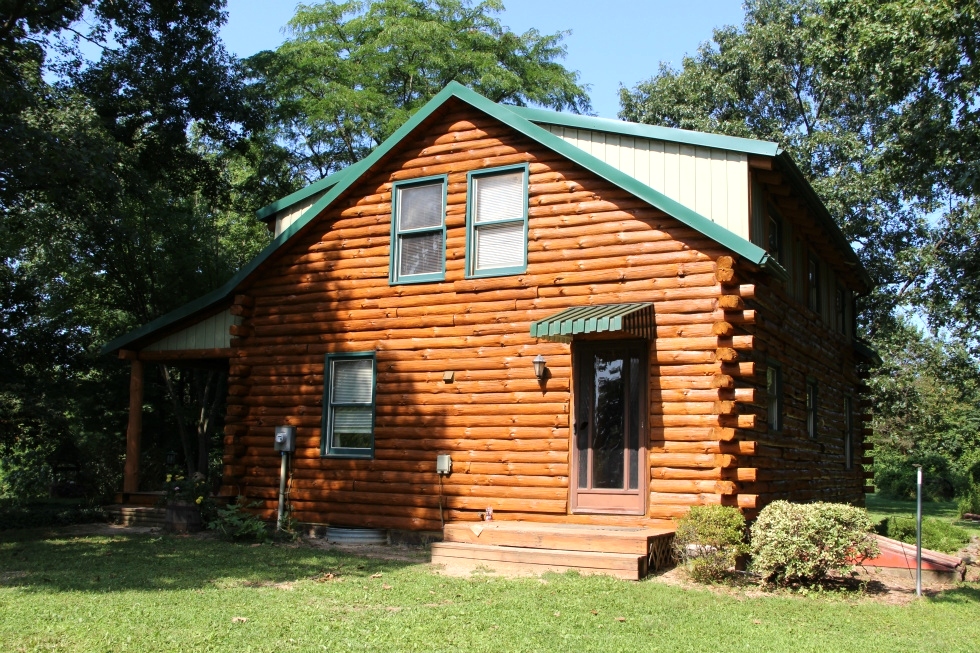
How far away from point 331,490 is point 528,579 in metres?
5.03

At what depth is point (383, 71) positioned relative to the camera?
2719cm

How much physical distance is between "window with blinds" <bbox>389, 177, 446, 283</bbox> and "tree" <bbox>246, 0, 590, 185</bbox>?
42.3 ft

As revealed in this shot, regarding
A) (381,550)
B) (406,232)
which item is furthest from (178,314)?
(381,550)

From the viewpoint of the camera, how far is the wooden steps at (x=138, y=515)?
1529cm

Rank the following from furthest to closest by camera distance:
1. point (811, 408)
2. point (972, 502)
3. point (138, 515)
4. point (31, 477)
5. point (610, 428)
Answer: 1. point (972, 502)
2. point (31, 477)
3. point (138, 515)
4. point (811, 408)
5. point (610, 428)

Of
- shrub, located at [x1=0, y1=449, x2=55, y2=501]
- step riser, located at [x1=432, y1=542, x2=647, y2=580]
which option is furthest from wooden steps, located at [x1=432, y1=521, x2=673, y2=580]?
shrub, located at [x1=0, y1=449, x2=55, y2=501]

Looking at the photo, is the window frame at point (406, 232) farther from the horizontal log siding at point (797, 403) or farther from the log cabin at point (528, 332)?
the horizontal log siding at point (797, 403)

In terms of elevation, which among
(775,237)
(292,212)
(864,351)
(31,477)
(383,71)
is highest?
(383,71)

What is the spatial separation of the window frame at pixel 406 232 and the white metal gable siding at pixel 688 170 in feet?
7.40

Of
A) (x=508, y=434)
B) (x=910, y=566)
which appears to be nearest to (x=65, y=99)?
(x=508, y=434)

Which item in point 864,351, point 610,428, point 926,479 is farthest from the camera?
point 926,479

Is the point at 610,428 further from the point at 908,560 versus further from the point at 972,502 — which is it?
the point at 972,502

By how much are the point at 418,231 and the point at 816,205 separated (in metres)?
6.19

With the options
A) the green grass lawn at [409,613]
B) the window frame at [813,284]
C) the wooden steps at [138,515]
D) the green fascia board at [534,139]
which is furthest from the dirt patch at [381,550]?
the window frame at [813,284]
